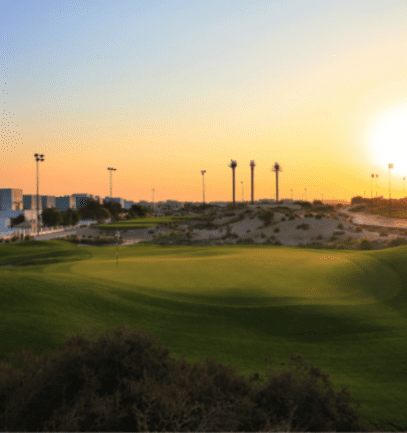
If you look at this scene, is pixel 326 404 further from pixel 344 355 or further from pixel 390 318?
pixel 390 318

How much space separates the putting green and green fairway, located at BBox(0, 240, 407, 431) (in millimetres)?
45

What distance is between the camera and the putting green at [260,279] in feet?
42.9

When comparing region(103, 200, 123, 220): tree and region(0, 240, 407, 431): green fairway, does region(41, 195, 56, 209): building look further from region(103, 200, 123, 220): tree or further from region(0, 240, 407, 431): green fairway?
region(0, 240, 407, 431): green fairway

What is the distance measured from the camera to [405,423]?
6402 mm

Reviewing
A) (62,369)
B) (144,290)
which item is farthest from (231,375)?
(144,290)

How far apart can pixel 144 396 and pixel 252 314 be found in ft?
24.9

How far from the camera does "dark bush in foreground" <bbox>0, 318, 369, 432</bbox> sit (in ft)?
14.4

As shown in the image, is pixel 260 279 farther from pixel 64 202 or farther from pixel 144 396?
pixel 64 202

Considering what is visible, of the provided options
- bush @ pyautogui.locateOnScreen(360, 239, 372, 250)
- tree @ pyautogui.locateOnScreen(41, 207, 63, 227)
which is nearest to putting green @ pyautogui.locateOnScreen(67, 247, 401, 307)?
bush @ pyautogui.locateOnScreen(360, 239, 372, 250)

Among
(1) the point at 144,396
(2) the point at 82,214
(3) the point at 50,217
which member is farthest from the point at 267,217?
(1) the point at 144,396

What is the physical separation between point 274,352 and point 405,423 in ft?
11.4

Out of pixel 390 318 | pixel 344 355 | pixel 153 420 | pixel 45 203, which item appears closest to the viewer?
pixel 153 420

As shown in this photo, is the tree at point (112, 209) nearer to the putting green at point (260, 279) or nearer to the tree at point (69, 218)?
the tree at point (69, 218)

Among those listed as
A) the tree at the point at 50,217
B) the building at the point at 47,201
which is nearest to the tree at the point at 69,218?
the tree at the point at 50,217
